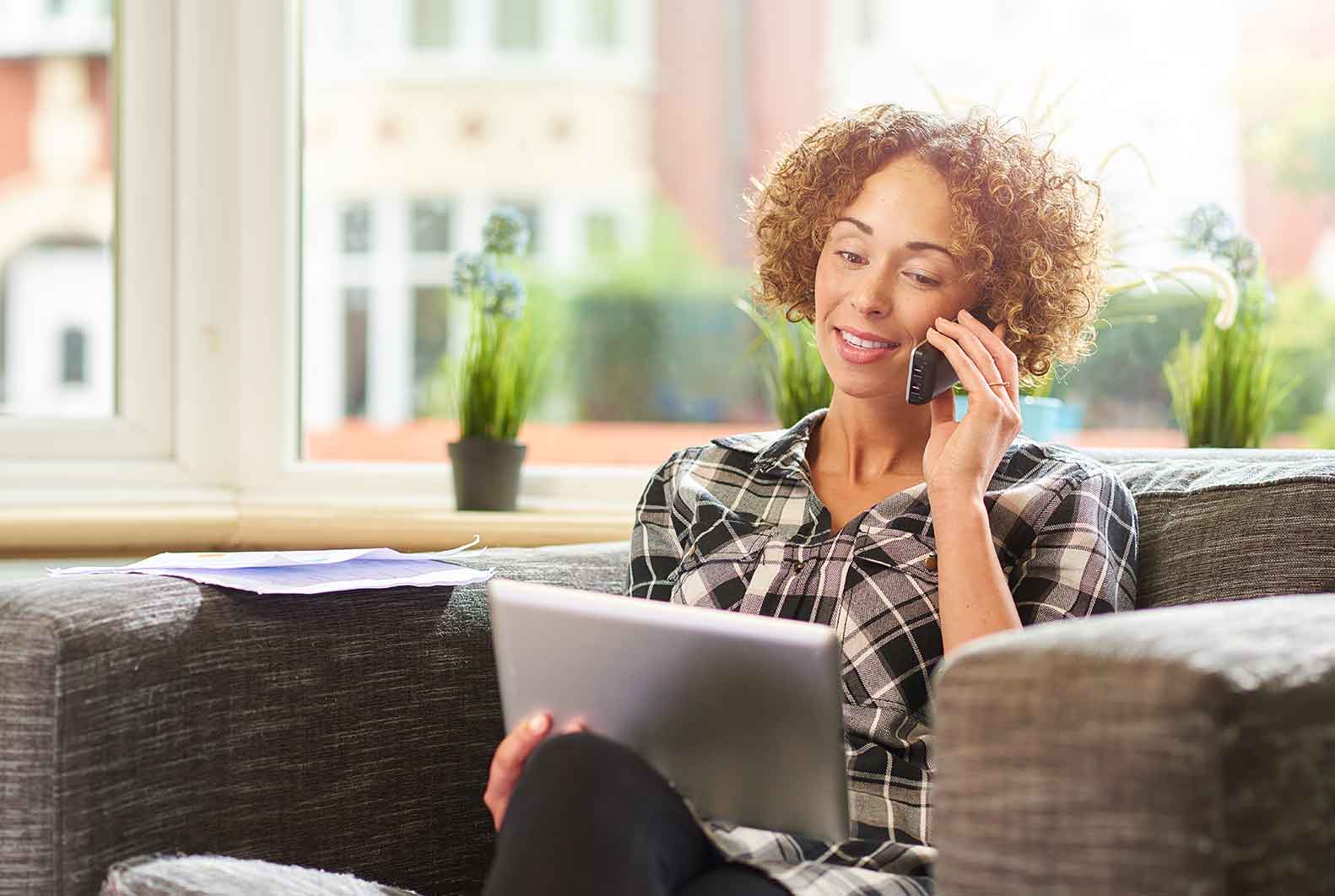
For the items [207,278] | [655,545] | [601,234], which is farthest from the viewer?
[601,234]

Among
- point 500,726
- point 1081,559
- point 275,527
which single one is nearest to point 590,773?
point 500,726

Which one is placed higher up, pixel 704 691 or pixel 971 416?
pixel 971 416

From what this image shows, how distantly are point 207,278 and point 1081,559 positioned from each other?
1.56 meters

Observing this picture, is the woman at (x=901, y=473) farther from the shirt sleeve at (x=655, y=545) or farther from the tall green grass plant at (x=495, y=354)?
the tall green grass plant at (x=495, y=354)

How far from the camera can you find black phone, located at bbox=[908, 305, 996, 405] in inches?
56.6

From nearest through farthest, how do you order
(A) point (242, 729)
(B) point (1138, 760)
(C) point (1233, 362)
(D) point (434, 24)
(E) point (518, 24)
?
1. (B) point (1138, 760)
2. (A) point (242, 729)
3. (C) point (1233, 362)
4. (D) point (434, 24)
5. (E) point (518, 24)

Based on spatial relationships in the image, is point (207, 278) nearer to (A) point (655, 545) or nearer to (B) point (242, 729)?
(A) point (655, 545)

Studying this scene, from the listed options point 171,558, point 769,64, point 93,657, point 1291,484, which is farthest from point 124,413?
point 1291,484

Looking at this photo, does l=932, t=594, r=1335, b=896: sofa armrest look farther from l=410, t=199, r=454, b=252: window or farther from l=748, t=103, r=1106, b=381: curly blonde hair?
l=410, t=199, r=454, b=252: window

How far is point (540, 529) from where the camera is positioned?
2049mm

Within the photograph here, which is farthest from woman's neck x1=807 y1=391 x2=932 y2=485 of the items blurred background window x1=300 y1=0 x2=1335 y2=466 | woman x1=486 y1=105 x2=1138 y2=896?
blurred background window x1=300 y1=0 x2=1335 y2=466

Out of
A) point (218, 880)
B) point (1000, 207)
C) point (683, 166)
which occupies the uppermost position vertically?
point (683, 166)

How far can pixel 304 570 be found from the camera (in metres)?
1.37

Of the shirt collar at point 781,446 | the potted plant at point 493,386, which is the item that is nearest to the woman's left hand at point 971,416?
the shirt collar at point 781,446
